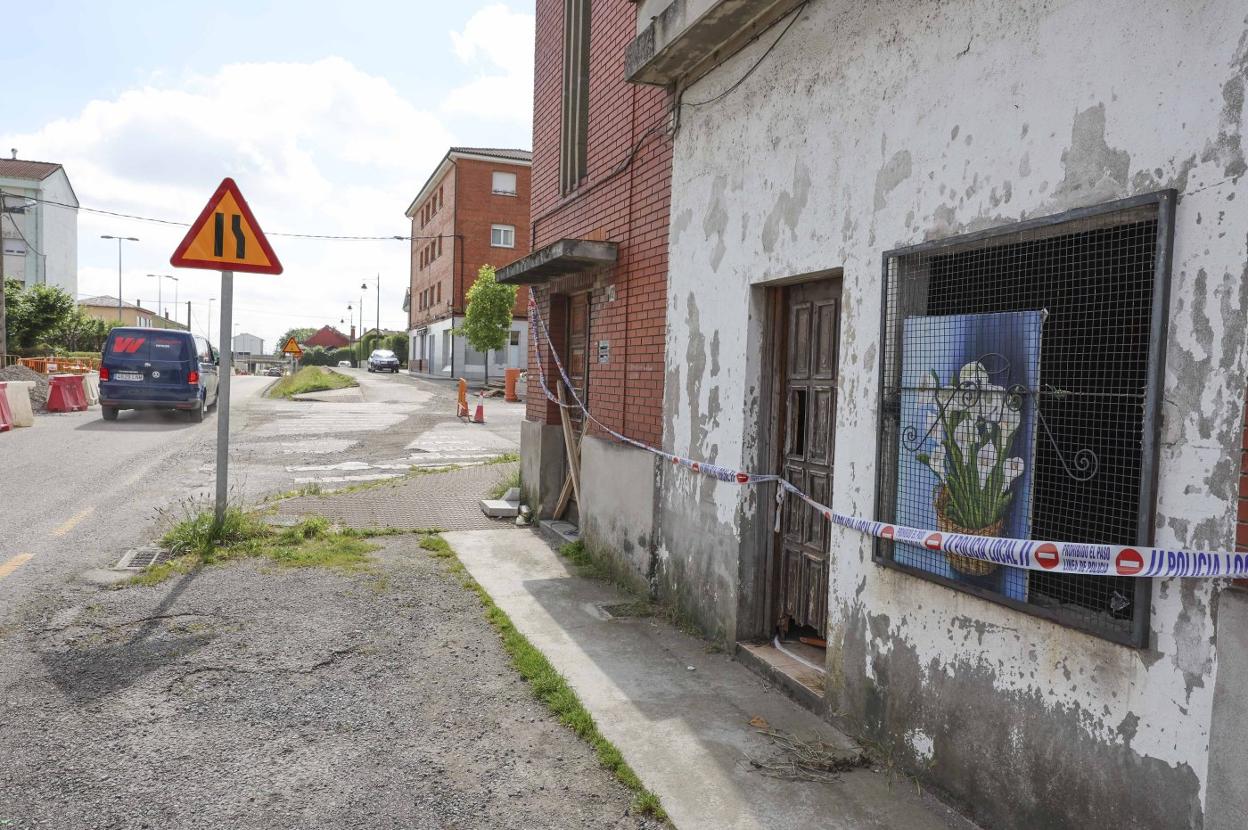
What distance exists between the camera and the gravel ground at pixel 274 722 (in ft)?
10.2

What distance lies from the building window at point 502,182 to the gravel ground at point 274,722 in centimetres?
4002

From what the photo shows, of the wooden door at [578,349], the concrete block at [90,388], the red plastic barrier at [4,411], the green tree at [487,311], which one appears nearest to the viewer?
the wooden door at [578,349]

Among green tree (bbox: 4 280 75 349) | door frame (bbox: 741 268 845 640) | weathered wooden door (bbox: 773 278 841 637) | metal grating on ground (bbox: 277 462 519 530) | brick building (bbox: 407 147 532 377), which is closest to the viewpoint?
weathered wooden door (bbox: 773 278 841 637)

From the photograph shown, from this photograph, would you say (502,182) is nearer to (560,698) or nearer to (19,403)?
(19,403)

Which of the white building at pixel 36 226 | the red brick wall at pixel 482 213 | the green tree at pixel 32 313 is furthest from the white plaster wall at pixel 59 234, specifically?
the red brick wall at pixel 482 213

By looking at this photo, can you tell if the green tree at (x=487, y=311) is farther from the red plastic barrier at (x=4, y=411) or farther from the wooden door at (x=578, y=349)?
the wooden door at (x=578, y=349)

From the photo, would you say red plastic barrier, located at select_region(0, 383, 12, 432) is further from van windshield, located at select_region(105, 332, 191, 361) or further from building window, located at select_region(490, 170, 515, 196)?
Answer: building window, located at select_region(490, 170, 515, 196)

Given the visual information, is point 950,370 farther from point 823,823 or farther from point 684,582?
point 684,582

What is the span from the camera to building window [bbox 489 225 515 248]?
143 ft

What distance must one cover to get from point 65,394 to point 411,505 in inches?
592

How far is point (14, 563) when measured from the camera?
6.17 metres

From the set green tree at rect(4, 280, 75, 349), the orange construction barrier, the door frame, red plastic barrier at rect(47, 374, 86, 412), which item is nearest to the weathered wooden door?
the door frame

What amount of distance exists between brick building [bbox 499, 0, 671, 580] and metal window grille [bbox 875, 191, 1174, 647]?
2668 millimetres


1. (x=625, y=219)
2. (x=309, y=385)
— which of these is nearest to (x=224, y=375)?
(x=625, y=219)
